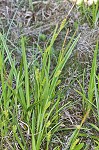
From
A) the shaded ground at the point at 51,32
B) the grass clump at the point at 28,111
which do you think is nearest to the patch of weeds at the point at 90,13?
the shaded ground at the point at 51,32

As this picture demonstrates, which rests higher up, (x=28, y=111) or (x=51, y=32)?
(x=51, y=32)

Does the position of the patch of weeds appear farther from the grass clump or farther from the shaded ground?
the grass clump

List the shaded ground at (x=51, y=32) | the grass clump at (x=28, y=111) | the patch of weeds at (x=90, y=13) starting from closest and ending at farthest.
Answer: the grass clump at (x=28, y=111)
the shaded ground at (x=51, y=32)
the patch of weeds at (x=90, y=13)

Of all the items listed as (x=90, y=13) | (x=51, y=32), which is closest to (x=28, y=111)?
(x=51, y=32)

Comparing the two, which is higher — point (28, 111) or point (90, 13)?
point (90, 13)

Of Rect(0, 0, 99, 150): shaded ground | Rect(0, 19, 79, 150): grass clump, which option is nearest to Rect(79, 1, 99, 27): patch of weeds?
Rect(0, 0, 99, 150): shaded ground

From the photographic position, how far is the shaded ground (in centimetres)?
158

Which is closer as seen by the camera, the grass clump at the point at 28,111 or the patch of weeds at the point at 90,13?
Answer: the grass clump at the point at 28,111

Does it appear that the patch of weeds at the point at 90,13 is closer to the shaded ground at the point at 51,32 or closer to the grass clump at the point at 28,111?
the shaded ground at the point at 51,32

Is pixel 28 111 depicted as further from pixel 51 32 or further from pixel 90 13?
pixel 90 13

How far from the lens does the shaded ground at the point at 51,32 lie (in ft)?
5.18

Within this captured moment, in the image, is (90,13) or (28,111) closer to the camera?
(28,111)

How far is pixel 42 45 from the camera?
194cm

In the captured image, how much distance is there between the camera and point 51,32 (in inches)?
79.1
